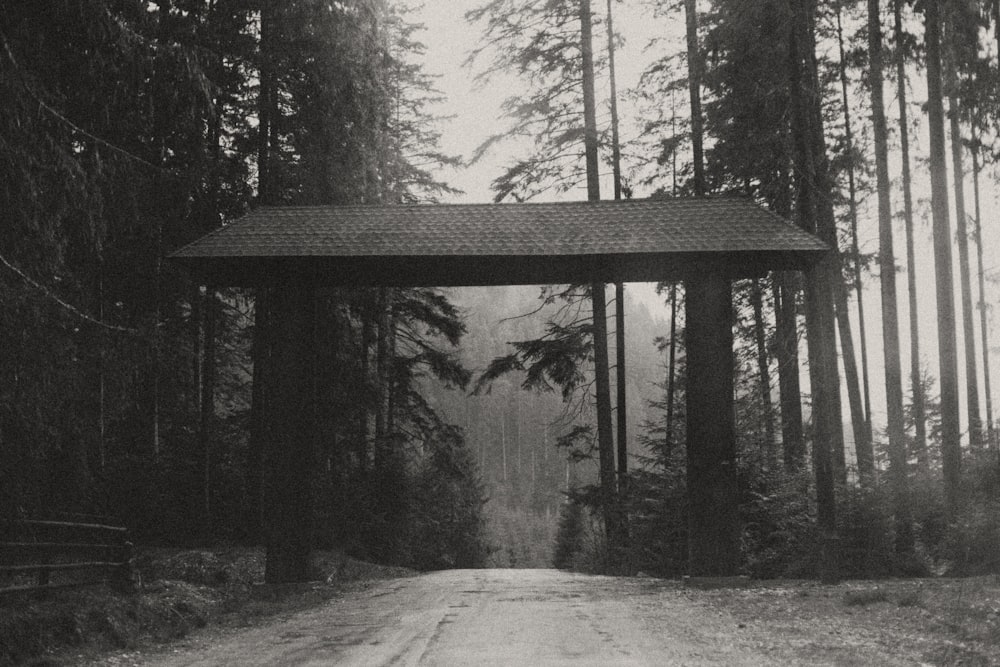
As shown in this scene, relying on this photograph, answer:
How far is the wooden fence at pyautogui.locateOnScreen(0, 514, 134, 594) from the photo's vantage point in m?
7.60

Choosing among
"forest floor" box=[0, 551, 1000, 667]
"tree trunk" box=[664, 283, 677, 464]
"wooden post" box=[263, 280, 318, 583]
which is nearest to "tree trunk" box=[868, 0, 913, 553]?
"forest floor" box=[0, 551, 1000, 667]

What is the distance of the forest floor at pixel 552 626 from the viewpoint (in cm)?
663

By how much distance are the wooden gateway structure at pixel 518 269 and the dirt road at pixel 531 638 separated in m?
2.33

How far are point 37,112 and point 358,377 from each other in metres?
13.2

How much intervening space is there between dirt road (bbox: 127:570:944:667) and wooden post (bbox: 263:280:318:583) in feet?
7.02

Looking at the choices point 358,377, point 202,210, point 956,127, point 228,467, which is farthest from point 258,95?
point 956,127

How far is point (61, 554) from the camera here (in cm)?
841

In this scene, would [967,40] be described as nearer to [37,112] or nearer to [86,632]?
[37,112]

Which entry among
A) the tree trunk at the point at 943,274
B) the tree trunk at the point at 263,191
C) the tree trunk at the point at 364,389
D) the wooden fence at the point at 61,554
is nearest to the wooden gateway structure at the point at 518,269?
the tree trunk at the point at 943,274

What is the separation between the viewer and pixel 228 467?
20.0 m

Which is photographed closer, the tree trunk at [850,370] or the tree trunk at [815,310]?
the tree trunk at [815,310]

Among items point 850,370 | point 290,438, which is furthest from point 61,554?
point 850,370

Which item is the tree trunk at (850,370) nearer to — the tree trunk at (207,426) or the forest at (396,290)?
the forest at (396,290)

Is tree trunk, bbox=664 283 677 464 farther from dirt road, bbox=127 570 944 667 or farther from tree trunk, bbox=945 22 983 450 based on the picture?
dirt road, bbox=127 570 944 667
